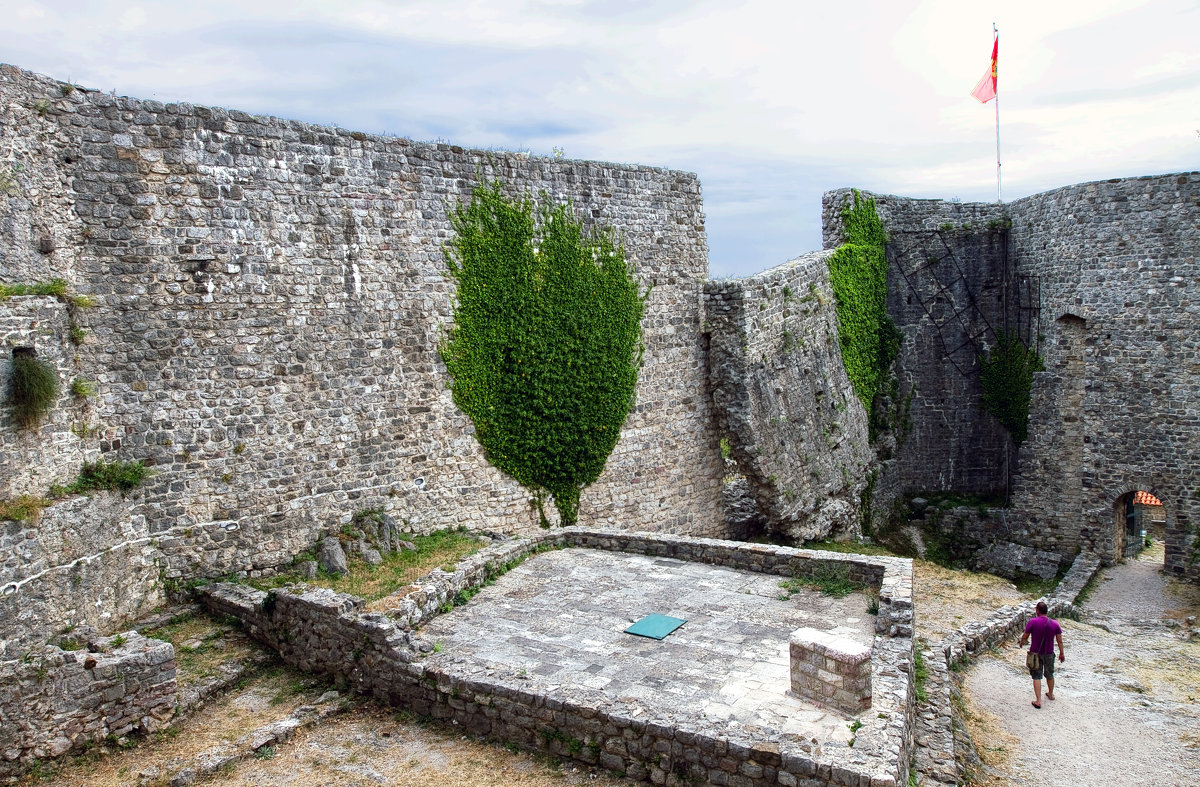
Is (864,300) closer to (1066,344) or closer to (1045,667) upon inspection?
(1066,344)

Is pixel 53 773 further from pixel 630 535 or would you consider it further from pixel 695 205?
pixel 695 205

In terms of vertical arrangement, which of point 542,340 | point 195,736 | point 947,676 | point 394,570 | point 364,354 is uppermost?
point 542,340

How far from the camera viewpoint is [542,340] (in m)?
14.9

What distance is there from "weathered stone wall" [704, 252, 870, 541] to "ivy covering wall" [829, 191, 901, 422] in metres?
0.70

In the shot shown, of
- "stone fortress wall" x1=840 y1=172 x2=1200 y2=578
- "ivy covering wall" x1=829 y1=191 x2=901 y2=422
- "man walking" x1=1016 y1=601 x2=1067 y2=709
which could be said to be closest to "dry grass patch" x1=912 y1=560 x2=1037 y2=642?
"man walking" x1=1016 y1=601 x2=1067 y2=709

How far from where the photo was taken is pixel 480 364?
14234mm

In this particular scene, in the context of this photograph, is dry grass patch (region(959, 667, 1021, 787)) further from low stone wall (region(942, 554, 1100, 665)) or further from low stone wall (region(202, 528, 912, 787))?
low stone wall (region(202, 528, 912, 787))

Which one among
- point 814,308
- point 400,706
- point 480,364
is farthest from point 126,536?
point 814,308

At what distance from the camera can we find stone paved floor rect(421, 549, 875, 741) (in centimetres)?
819

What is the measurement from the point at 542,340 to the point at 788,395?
613 centimetres

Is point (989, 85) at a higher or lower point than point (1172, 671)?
higher

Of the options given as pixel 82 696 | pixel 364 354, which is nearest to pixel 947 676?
pixel 364 354

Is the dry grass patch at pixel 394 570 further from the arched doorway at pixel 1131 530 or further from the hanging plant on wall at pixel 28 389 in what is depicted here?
the arched doorway at pixel 1131 530

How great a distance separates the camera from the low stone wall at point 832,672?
7.86 m
